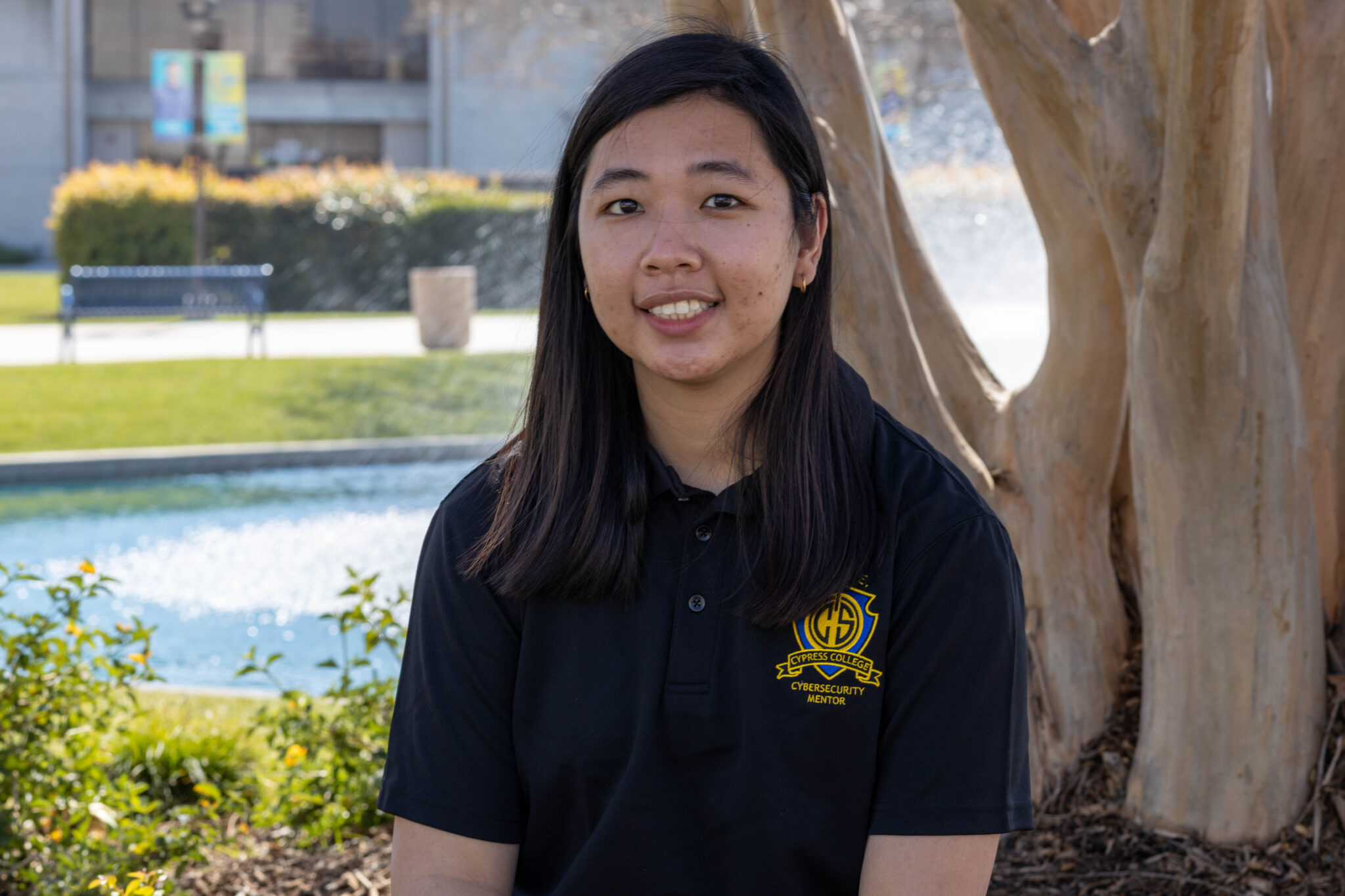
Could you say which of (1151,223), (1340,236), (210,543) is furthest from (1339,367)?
(210,543)

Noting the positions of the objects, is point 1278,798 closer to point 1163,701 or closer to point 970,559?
point 1163,701

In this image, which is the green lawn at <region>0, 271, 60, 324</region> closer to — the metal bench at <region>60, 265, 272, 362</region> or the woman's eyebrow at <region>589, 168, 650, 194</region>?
the metal bench at <region>60, 265, 272, 362</region>

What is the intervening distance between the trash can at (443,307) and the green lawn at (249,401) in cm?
128

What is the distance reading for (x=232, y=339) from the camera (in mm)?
→ 15258

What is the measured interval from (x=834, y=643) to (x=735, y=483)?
0.27 m

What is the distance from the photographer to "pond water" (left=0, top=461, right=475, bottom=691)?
21.2 ft

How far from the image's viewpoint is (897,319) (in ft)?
9.91

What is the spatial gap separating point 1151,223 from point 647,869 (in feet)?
6.14

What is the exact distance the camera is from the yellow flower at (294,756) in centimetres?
332

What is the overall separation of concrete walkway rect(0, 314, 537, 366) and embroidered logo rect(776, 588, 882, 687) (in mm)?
10991

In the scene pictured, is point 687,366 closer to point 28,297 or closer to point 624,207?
point 624,207

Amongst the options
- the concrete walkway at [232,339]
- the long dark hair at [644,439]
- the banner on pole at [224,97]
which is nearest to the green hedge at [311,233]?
the concrete walkway at [232,339]

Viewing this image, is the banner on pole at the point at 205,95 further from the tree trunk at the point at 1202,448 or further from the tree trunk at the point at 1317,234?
the tree trunk at the point at 1202,448

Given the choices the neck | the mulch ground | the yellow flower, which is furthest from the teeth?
the yellow flower
